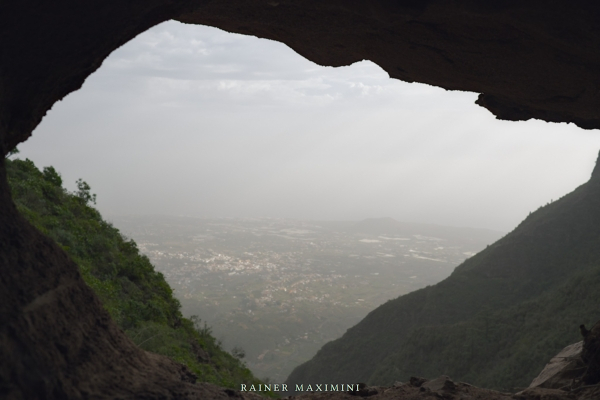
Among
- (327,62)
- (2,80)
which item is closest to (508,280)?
(327,62)

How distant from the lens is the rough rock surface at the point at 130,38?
358 centimetres

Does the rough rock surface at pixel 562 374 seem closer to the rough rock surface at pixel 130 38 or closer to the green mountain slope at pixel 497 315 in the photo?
the rough rock surface at pixel 130 38

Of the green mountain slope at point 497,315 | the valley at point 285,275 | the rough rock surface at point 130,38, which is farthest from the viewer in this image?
the valley at point 285,275

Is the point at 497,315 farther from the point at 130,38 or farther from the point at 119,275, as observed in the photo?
the point at 130,38

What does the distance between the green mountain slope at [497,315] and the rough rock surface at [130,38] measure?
1701 centimetres

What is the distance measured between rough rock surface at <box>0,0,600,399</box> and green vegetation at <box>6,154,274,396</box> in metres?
5.23

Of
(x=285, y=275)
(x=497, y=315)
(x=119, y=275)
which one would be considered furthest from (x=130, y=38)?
(x=285, y=275)

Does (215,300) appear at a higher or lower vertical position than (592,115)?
lower

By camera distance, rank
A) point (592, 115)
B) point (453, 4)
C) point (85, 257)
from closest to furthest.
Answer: point (453, 4) → point (592, 115) → point (85, 257)

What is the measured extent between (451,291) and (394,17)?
31.5 m

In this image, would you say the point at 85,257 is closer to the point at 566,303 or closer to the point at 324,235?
the point at 566,303

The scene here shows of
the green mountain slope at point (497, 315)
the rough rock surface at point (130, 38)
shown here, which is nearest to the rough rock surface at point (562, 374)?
the rough rock surface at point (130, 38)

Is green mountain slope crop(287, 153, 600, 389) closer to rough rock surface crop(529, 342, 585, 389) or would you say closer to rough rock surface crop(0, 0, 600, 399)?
rough rock surface crop(529, 342, 585, 389)

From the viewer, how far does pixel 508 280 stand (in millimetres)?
32406
